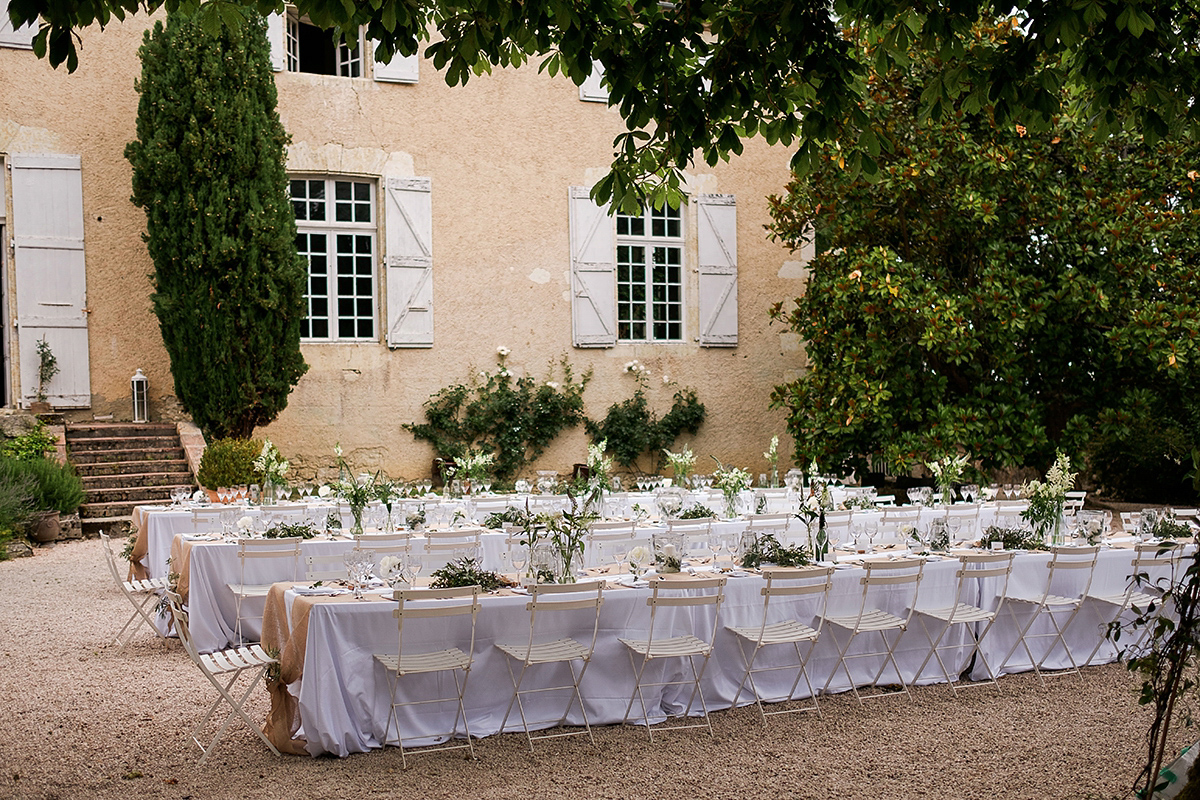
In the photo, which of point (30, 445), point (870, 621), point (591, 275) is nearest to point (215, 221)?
point (30, 445)

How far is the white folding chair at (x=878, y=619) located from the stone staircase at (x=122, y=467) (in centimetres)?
857

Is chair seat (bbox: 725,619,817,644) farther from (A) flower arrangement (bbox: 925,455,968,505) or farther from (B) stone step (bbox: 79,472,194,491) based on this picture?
(B) stone step (bbox: 79,472,194,491)

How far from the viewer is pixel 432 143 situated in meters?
14.2

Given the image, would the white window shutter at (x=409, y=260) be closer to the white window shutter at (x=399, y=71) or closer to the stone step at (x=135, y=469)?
the white window shutter at (x=399, y=71)

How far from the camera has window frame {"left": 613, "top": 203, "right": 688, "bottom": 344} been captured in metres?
15.0

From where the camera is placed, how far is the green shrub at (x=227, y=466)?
1094 centimetres

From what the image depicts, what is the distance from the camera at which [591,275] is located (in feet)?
48.2

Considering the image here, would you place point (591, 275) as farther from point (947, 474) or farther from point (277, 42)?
point (947, 474)

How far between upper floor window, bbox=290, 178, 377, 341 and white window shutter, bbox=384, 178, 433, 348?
31 cm

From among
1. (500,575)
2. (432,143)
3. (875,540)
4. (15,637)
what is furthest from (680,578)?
(432,143)

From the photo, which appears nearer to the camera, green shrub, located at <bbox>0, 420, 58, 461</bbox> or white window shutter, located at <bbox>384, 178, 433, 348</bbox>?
green shrub, located at <bbox>0, 420, 58, 461</bbox>

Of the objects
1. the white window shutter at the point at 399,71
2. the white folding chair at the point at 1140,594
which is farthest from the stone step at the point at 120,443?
the white folding chair at the point at 1140,594

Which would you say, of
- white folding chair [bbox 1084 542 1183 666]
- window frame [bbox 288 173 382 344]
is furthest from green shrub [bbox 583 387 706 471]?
white folding chair [bbox 1084 542 1183 666]

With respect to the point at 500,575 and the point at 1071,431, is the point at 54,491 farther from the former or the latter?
the point at 1071,431
